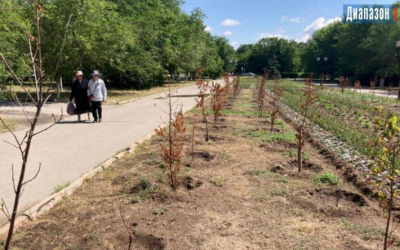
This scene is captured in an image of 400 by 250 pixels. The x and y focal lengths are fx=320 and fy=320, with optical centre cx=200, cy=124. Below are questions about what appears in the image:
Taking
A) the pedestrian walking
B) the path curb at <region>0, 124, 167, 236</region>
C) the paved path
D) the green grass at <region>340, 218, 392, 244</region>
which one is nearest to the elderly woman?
the pedestrian walking

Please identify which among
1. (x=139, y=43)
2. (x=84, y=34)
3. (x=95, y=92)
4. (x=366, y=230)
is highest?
(x=139, y=43)

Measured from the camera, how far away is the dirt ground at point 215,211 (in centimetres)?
296

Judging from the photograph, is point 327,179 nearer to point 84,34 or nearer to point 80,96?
point 80,96

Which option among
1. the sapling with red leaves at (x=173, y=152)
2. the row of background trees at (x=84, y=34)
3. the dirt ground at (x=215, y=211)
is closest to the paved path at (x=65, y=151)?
the dirt ground at (x=215, y=211)

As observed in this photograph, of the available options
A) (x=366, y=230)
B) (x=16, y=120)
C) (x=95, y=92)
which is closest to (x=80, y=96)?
(x=95, y=92)

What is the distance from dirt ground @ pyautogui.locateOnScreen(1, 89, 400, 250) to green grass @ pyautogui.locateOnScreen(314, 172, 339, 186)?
0.05 meters

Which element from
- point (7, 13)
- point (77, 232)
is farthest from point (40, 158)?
point (7, 13)

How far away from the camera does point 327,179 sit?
14.9 feet

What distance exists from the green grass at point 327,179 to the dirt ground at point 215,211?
0.05m

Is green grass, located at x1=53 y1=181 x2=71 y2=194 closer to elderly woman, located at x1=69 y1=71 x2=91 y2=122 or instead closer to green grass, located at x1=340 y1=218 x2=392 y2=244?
green grass, located at x1=340 y1=218 x2=392 y2=244

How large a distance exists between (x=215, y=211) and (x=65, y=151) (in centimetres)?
400

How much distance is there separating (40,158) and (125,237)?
355 cm

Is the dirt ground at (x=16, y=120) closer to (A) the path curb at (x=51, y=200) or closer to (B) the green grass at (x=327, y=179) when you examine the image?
(A) the path curb at (x=51, y=200)

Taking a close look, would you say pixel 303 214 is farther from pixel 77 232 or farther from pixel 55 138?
pixel 55 138
